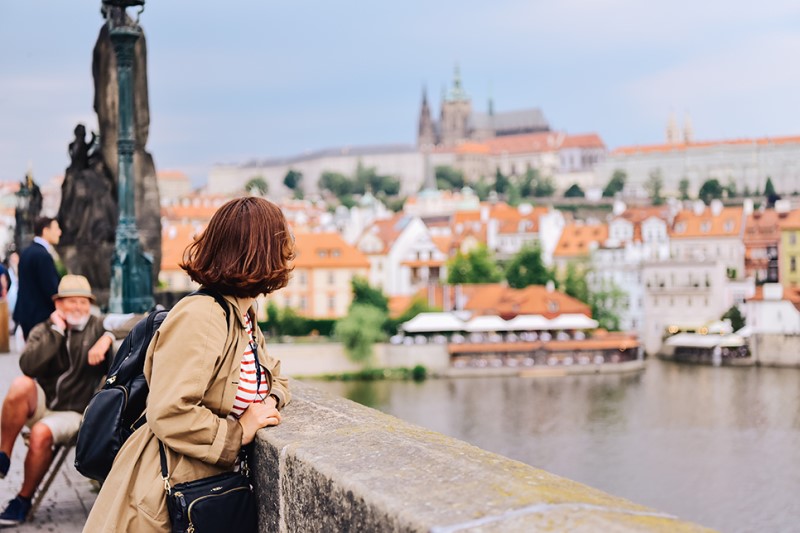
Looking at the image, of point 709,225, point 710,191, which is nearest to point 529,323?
point 709,225

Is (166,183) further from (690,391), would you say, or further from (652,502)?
(652,502)

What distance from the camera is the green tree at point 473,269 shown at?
1944 inches

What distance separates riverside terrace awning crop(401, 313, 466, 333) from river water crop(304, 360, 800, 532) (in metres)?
3.03

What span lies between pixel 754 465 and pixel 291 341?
20676 mm

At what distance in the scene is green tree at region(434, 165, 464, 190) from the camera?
343ft

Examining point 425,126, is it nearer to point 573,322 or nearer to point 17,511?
point 573,322

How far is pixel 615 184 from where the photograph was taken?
101 m

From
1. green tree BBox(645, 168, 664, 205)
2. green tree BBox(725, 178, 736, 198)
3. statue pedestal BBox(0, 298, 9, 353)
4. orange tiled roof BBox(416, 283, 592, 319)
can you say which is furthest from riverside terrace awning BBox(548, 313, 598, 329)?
green tree BBox(725, 178, 736, 198)

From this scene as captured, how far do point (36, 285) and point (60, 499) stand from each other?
35.4 inches

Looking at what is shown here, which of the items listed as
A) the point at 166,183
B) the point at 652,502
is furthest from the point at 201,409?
the point at 166,183

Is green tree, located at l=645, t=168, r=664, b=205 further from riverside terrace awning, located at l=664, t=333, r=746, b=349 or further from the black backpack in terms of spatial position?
the black backpack

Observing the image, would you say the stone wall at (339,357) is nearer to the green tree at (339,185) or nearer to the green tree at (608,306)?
the green tree at (608,306)

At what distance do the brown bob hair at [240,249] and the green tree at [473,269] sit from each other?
47.3m

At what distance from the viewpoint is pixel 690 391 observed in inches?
1387
